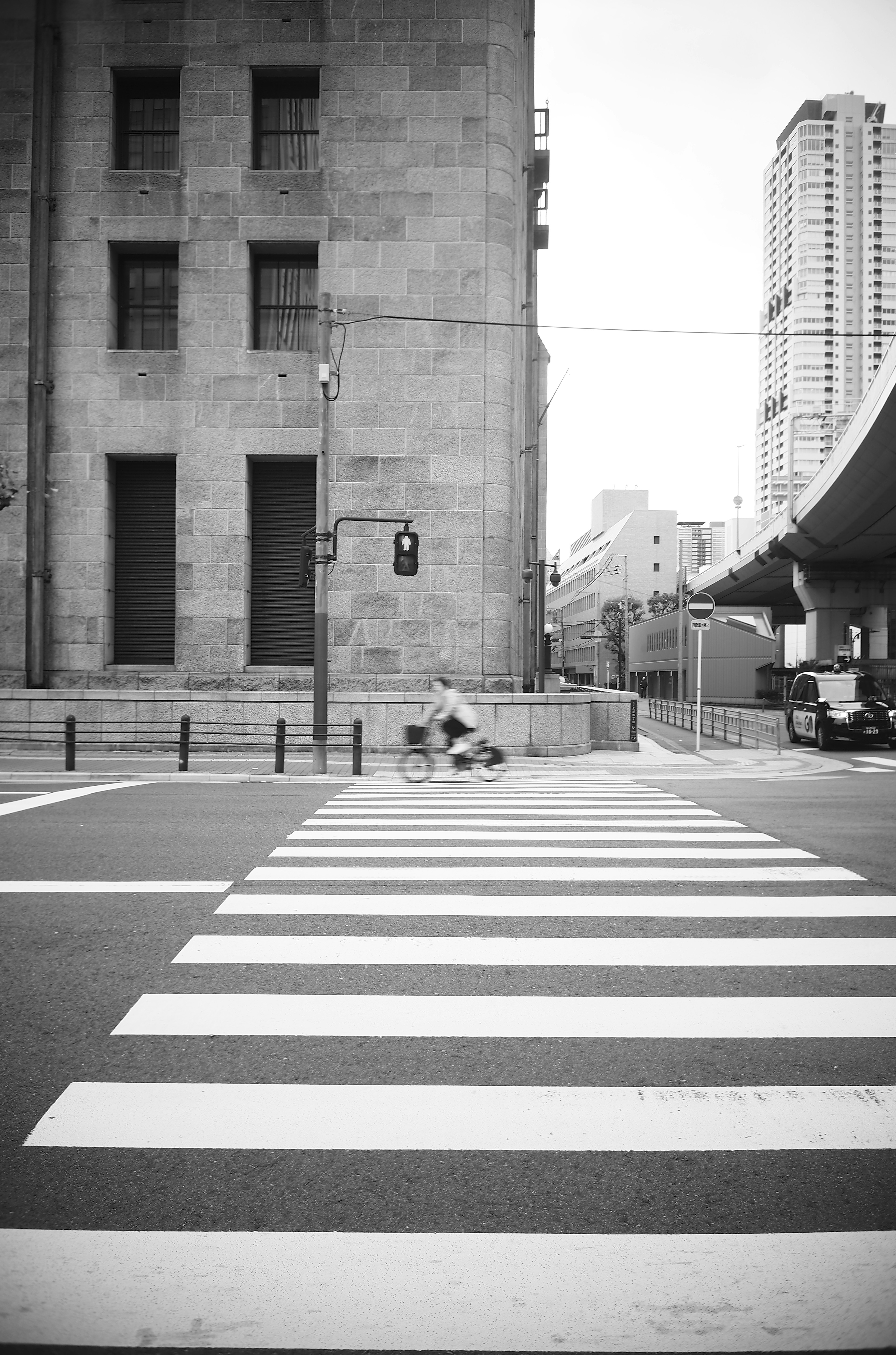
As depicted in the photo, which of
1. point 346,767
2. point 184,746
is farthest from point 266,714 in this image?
point 184,746

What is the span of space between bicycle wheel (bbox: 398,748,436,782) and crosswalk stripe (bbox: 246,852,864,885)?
7437mm

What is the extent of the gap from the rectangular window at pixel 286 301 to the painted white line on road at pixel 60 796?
1239 centimetres

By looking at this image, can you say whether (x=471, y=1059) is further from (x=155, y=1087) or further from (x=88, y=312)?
(x=88, y=312)

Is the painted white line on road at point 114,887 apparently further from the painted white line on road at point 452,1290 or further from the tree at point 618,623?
the tree at point 618,623

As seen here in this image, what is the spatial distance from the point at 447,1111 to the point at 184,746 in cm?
1412

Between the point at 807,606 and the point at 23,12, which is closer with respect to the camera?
the point at 23,12

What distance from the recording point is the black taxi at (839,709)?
27.1 metres

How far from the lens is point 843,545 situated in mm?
58625

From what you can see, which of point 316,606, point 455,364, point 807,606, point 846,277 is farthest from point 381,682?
point 846,277

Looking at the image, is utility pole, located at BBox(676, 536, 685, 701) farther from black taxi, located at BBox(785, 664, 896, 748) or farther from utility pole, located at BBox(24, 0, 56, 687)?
utility pole, located at BBox(24, 0, 56, 687)

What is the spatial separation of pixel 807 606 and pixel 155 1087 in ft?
228

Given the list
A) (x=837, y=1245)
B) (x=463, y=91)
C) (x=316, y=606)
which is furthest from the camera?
(x=463, y=91)

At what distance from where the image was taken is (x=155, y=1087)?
396 centimetres

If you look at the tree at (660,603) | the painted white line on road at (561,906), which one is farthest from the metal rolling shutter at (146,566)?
the tree at (660,603)
